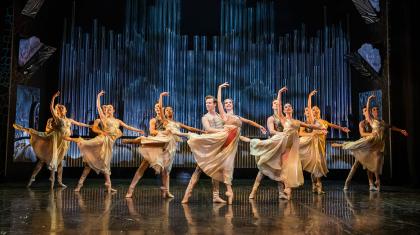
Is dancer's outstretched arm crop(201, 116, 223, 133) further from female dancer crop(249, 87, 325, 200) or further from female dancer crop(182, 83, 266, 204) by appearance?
female dancer crop(249, 87, 325, 200)

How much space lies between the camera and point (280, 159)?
7180mm

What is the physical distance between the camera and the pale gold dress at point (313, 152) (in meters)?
8.73

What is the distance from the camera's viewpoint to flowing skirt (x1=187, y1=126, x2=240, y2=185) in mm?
6480

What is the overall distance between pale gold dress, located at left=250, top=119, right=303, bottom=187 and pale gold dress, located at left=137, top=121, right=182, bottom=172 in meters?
1.43

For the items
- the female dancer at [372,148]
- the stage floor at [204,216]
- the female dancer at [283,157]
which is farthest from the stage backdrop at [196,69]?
the stage floor at [204,216]

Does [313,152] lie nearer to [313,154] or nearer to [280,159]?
[313,154]

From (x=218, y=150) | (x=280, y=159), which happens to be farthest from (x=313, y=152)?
(x=218, y=150)

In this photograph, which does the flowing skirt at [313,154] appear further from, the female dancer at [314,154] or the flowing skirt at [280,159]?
the flowing skirt at [280,159]

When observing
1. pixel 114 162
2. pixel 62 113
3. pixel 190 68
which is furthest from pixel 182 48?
pixel 62 113

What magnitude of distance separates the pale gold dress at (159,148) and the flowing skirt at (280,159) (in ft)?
4.69

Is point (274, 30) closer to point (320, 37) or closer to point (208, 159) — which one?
point (320, 37)

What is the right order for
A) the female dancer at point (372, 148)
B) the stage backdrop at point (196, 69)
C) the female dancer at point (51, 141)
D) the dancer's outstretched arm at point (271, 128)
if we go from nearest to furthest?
the dancer's outstretched arm at point (271, 128) → the female dancer at point (372, 148) → the female dancer at point (51, 141) → the stage backdrop at point (196, 69)

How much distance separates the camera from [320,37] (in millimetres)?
13445

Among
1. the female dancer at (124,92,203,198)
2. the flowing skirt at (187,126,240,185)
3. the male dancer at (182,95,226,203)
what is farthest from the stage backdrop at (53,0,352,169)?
the flowing skirt at (187,126,240,185)
